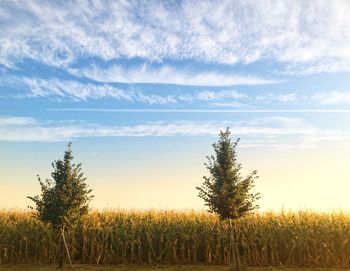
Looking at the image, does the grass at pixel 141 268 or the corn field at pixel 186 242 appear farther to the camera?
the corn field at pixel 186 242

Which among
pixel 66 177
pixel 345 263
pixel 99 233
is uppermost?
pixel 66 177

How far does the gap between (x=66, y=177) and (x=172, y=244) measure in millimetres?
6285

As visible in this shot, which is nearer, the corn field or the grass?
the grass

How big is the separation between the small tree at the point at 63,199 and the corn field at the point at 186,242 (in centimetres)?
151

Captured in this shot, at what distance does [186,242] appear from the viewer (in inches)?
969

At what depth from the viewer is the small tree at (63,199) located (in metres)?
23.0

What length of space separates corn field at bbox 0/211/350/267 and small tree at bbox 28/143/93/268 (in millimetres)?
1513

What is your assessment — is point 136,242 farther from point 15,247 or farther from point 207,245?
point 15,247

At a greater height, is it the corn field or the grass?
the corn field

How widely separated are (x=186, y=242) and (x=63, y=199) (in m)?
6.59

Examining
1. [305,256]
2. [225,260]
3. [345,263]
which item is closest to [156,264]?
[225,260]

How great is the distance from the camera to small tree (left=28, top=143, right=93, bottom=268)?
2303 cm

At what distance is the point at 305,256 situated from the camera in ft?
77.5

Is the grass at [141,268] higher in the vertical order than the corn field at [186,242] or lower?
lower
